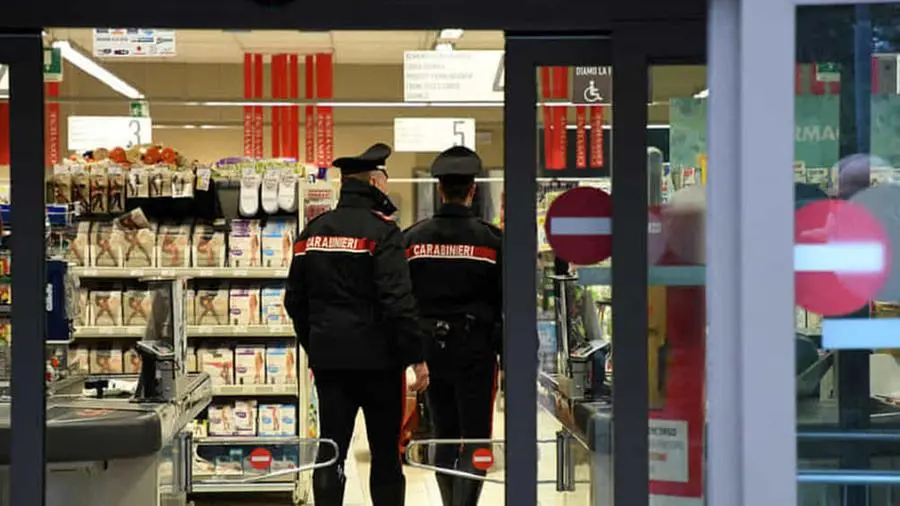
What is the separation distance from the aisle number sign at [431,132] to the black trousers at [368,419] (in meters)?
6.49

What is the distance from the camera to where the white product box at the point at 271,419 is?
680 centimetres

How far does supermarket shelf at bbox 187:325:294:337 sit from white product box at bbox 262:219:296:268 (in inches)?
15.0

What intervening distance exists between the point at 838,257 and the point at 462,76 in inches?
253

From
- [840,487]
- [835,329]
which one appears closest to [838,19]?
[835,329]

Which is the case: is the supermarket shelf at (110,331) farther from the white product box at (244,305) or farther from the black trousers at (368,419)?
the black trousers at (368,419)

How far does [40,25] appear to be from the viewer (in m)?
2.65

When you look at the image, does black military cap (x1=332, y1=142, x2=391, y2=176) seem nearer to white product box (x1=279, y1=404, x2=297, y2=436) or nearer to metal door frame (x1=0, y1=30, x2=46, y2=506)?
metal door frame (x1=0, y1=30, x2=46, y2=506)

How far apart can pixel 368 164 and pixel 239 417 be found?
8.47 feet

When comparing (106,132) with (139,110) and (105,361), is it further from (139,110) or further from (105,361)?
(105,361)

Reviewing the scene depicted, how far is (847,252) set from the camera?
214 centimetres

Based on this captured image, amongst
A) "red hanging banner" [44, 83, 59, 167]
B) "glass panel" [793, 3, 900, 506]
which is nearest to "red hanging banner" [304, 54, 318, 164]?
"red hanging banner" [44, 83, 59, 167]

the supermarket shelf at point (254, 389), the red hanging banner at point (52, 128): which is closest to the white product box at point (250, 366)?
the supermarket shelf at point (254, 389)

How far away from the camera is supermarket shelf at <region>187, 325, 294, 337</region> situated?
22.0 ft

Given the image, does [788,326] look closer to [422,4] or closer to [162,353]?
[422,4]
